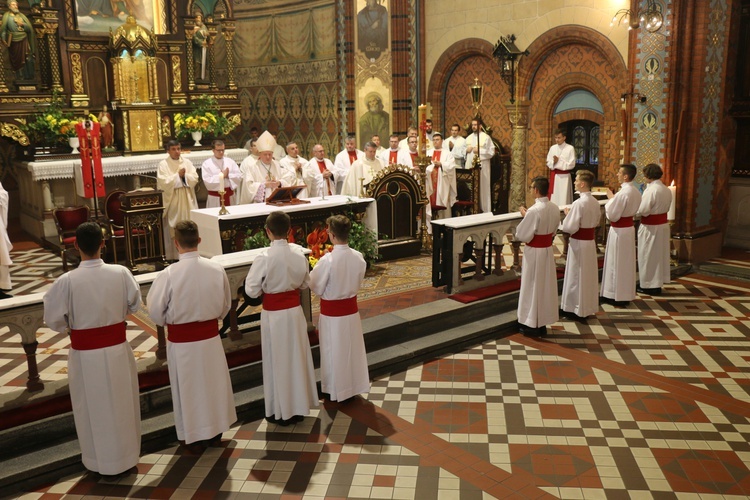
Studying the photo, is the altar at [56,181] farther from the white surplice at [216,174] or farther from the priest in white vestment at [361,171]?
the priest in white vestment at [361,171]

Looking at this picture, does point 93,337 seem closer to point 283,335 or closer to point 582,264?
point 283,335

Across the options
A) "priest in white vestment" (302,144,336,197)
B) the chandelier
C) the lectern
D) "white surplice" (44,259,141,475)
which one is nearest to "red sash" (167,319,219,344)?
"white surplice" (44,259,141,475)

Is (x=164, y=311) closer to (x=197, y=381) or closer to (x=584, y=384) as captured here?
(x=197, y=381)

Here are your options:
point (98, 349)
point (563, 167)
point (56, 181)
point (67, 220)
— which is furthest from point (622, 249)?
point (56, 181)

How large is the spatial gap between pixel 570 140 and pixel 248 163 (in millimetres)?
6465

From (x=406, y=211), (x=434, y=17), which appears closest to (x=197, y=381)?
(x=406, y=211)

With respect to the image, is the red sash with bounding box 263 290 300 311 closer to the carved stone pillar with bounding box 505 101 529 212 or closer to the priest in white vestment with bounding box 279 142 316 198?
the priest in white vestment with bounding box 279 142 316 198

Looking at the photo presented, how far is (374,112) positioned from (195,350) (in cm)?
1181

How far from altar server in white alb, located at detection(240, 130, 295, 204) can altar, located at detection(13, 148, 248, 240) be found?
182 centimetres

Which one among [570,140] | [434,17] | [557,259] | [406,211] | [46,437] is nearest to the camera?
[46,437]

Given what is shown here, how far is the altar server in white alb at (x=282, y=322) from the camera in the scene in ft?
17.4

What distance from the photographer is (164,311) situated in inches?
190

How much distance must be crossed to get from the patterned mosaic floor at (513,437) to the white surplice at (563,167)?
Result: 5.58 m

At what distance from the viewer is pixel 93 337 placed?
459 centimetres
